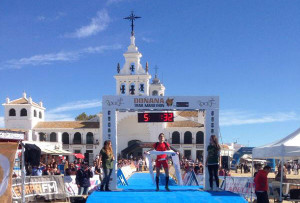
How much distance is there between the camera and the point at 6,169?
9062 millimetres

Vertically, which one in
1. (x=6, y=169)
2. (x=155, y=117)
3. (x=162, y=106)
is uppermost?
(x=162, y=106)

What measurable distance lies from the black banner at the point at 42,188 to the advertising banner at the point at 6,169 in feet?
14.4

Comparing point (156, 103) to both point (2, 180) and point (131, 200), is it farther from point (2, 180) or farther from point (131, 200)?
point (2, 180)

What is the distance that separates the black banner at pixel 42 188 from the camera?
542 inches

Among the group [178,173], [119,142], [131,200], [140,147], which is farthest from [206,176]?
[119,142]

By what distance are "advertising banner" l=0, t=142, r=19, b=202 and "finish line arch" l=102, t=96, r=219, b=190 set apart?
4704 millimetres

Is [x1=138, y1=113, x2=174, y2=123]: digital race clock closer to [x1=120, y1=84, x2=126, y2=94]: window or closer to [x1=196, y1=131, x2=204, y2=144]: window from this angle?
[x1=120, y1=84, x2=126, y2=94]: window

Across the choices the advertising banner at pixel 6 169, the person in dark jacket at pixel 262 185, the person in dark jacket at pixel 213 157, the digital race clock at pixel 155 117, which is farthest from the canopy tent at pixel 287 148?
the advertising banner at pixel 6 169

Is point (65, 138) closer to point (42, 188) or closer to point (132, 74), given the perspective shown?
point (132, 74)

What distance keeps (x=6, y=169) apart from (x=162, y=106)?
5938 millimetres

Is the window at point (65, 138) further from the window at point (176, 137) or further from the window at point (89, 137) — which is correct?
the window at point (176, 137)

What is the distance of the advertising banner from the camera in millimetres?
8938

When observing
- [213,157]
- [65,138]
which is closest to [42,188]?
[213,157]

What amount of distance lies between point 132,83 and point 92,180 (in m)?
37.2
